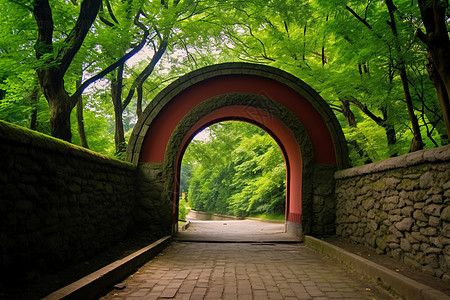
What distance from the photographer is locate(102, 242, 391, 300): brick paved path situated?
13.0ft

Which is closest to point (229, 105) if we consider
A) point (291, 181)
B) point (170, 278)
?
point (291, 181)

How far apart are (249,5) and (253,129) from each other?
669 centimetres

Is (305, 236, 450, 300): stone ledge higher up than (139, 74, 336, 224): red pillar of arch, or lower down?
Answer: lower down

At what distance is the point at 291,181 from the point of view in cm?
1076

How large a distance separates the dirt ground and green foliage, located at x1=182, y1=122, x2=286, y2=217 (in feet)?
27.4

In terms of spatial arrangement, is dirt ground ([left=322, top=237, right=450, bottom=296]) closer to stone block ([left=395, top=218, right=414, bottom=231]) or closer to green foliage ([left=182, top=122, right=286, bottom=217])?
stone block ([left=395, top=218, right=414, bottom=231])

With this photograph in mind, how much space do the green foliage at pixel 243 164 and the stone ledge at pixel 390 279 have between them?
9198 millimetres

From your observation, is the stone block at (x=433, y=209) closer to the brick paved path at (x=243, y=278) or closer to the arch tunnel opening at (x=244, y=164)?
the brick paved path at (x=243, y=278)

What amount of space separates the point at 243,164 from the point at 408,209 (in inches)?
648

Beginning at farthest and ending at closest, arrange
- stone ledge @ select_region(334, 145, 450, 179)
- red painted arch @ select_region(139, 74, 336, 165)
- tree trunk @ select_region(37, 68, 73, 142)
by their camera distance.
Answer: red painted arch @ select_region(139, 74, 336, 165) < tree trunk @ select_region(37, 68, 73, 142) < stone ledge @ select_region(334, 145, 450, 179)

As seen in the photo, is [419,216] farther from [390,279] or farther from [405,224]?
[390,279]

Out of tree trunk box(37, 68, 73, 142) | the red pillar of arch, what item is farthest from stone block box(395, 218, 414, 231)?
tree trunk box(37, 68, 73, 142)

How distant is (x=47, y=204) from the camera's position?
12.8 feet

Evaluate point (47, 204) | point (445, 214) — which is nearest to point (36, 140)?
point (47, 204)
